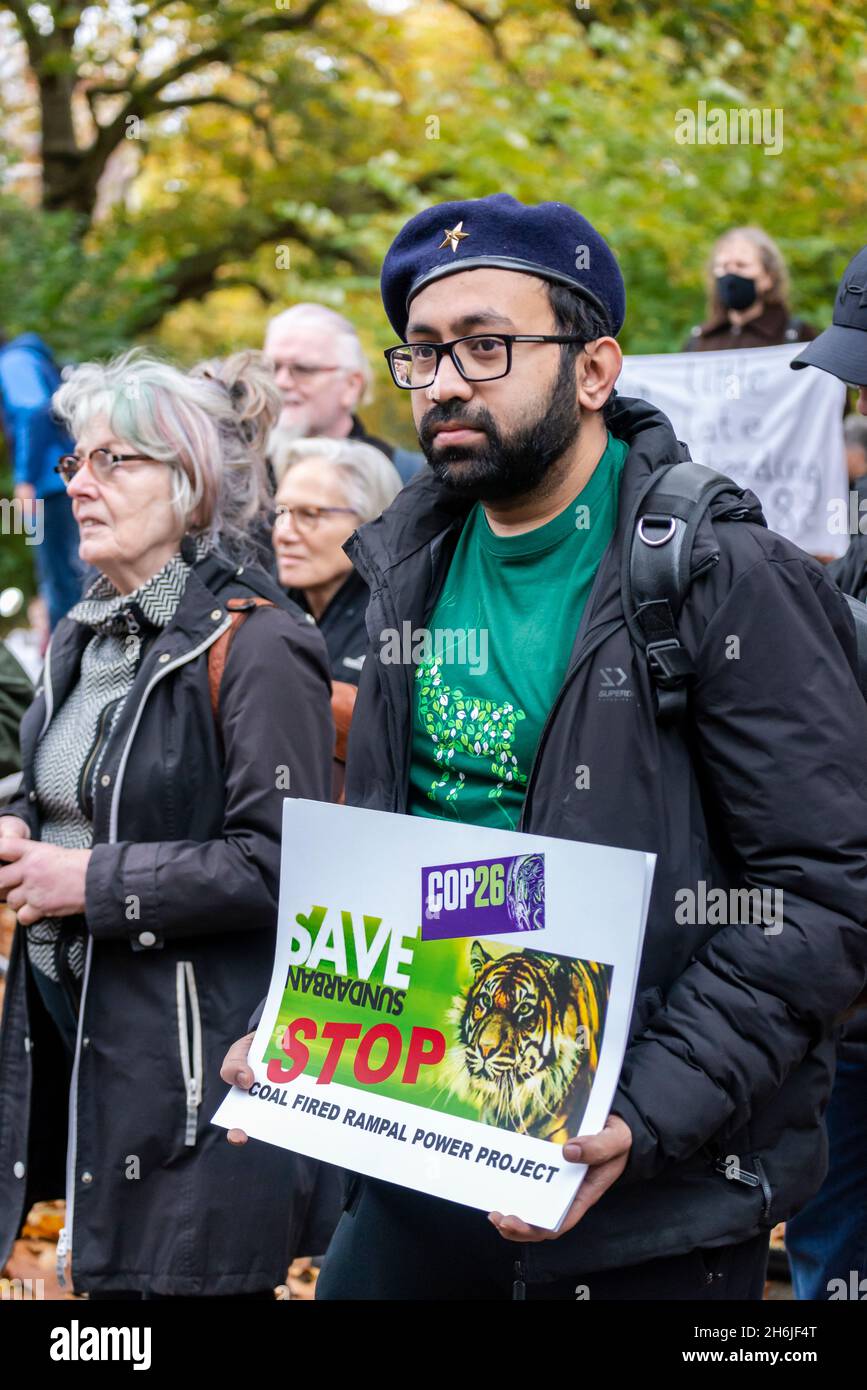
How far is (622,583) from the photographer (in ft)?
7.39

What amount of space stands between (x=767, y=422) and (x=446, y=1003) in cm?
591

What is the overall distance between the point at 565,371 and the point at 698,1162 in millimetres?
1135

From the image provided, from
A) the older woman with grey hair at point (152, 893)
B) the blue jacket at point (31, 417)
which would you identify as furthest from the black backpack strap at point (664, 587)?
the blue jacket at point (31, 417)

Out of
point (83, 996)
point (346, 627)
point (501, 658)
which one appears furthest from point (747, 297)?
point (501, 658)

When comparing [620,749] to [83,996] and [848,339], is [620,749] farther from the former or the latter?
[83,996]

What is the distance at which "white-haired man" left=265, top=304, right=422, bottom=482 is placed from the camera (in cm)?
604

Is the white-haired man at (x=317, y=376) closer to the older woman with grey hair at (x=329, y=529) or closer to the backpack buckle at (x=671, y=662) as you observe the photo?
the older woman with grey hair at (x=329, y=529)

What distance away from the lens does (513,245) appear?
2352 mm

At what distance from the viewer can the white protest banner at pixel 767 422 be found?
7.56 meters

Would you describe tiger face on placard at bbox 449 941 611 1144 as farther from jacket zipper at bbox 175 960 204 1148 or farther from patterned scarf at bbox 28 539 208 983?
patterned scarf at bbox 28 539 208 983

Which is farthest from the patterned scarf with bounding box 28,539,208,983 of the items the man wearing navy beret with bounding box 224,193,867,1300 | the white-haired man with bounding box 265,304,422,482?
the white-haired man with bounding box 265,304,422,482

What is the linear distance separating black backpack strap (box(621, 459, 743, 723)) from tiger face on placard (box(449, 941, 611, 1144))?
39cm
